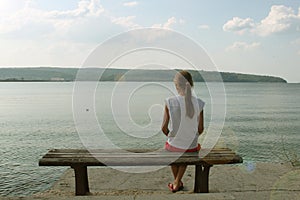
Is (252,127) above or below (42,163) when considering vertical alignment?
below

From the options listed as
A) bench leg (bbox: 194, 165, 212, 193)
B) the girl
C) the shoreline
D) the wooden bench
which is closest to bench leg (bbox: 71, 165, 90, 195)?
the wooden bench

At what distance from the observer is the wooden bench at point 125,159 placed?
4422 millimetres

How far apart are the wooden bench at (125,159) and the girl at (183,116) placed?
18 cm

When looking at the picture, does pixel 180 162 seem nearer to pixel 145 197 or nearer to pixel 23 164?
pixel 145 197

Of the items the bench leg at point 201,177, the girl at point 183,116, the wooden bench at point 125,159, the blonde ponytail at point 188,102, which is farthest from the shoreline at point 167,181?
the blonde ponytail at point 188,102

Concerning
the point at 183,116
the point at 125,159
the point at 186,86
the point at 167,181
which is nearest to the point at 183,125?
the point at 183,116

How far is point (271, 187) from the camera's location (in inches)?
236

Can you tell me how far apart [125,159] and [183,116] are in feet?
3.40

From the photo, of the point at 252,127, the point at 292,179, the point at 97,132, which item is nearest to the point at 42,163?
the point at 292,179

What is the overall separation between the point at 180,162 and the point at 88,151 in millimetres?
1303

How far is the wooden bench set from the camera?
4.42m

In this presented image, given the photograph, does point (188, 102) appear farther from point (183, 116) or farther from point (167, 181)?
point (167, 181)

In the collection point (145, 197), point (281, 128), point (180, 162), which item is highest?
point (180, 162)

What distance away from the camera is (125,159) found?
4414 mm
